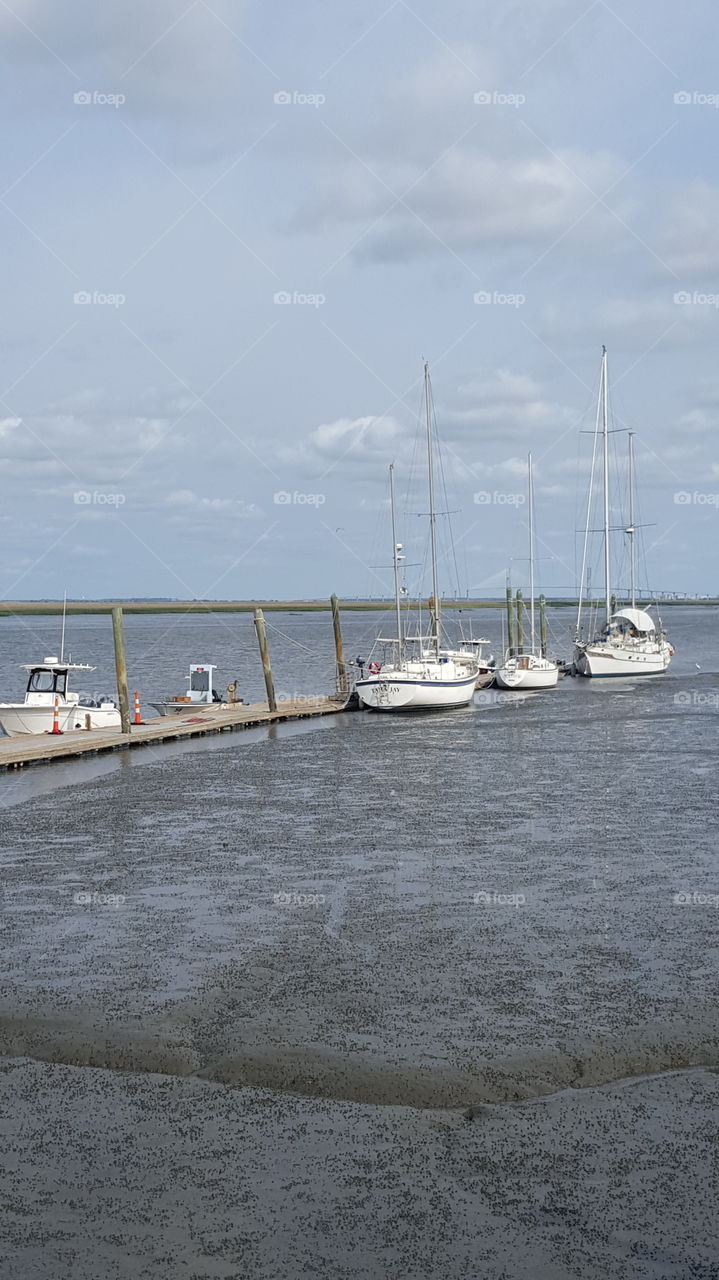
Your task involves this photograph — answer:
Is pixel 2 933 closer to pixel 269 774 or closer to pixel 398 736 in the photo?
pixel 269 774

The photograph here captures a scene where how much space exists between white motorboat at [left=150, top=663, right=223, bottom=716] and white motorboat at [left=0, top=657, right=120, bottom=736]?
5970mm

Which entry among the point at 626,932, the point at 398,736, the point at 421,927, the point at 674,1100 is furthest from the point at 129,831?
the point at 398,736

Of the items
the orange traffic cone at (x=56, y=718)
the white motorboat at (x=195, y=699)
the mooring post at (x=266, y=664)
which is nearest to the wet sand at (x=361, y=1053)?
the orange traffic cone at (x=56, y=718)

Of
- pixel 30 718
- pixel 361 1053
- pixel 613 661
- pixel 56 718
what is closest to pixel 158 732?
pixel 56 718

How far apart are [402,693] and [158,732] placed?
14566 mm

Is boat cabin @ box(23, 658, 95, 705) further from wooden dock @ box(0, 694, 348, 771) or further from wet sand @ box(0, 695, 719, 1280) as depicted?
wet sand @ box(0, 695, 719, 1280)

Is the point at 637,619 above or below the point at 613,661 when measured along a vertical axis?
above

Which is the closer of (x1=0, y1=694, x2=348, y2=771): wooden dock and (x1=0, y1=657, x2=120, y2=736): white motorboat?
(x1=0, y1=694, x2=348, y2=771): wooden dock

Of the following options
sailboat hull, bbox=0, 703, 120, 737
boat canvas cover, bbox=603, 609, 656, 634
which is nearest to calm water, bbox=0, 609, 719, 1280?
sailboat hull, bbox=0, 703, 120, 737

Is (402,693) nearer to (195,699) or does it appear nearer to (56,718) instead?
(195,699)

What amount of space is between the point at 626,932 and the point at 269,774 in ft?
56.2

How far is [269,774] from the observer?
31766 mm

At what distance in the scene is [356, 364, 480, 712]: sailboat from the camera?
50969 mm

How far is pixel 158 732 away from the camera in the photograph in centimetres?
3906
